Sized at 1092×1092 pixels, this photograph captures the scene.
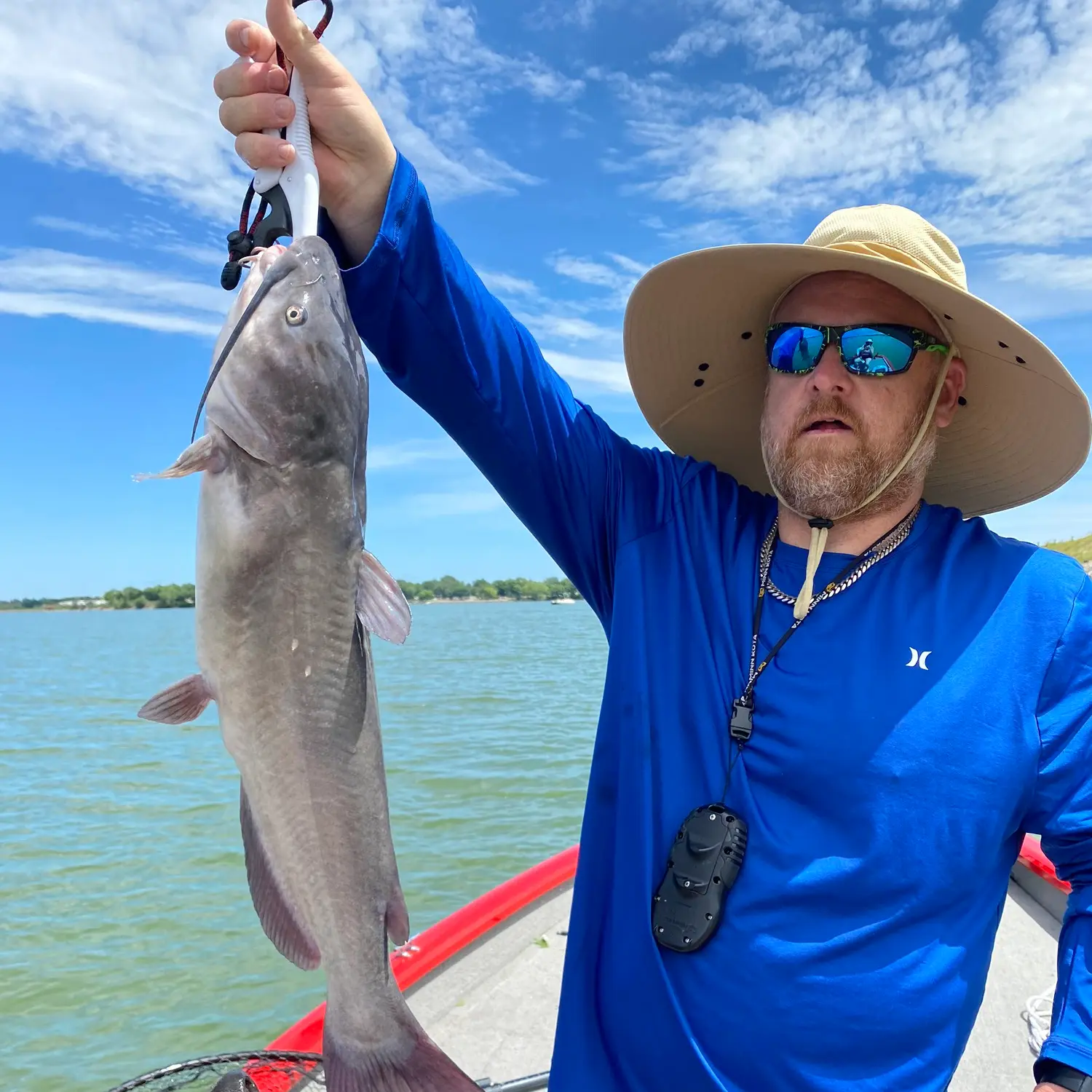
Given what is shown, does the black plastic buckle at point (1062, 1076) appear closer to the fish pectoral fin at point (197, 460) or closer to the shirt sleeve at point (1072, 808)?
the shirt sleeve at point (1072, 808)

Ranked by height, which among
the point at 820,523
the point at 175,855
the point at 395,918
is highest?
the point at 820,523

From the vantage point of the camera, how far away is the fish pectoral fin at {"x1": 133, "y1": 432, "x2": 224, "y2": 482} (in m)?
1.49

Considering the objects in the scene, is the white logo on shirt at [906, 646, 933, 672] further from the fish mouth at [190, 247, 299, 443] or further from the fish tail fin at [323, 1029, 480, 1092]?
the fish mouth at [190, 247, 299, 443]

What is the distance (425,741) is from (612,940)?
14246 mm

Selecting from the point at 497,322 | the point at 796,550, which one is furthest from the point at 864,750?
the point at 497,322

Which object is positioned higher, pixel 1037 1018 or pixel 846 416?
pixel 846 416

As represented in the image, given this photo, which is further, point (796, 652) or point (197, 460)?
point (796, 652)

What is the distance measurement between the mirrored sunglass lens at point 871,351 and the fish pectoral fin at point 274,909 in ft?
5.69

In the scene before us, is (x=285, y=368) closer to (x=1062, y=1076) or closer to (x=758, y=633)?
(x=758, y=633)

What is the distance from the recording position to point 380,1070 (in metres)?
1.63

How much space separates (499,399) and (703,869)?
1.13m

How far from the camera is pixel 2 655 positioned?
43.6 metres

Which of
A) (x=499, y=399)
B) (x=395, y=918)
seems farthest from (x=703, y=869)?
(x=499, y=399)

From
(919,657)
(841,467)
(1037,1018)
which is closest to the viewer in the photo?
(919,657)
